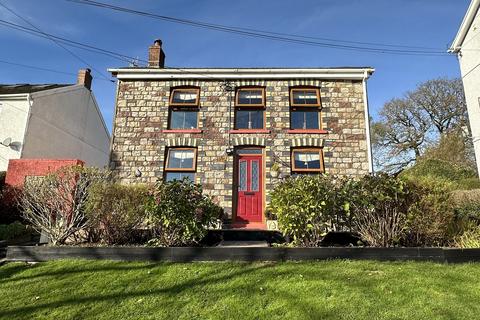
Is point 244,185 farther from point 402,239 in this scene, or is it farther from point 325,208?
point 402,239

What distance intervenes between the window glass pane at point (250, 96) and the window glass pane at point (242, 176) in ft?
7.71

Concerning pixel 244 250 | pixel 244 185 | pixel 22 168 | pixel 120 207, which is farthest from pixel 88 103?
pixel 244 250

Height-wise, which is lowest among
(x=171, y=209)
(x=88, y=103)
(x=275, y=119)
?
(x=171, y=209)

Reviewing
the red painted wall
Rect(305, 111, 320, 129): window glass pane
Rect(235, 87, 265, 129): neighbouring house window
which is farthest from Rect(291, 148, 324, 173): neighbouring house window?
the red painted wall

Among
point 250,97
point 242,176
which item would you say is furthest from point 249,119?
point 242,176

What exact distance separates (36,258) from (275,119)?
7.96m

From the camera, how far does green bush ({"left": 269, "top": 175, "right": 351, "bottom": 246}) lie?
18.9 feet

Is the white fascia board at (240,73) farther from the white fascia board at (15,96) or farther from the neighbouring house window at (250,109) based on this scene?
the white fascia board at (15,96)

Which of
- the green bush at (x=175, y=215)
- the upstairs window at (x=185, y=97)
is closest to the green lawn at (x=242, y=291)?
the green bush at (x=175, y=215)

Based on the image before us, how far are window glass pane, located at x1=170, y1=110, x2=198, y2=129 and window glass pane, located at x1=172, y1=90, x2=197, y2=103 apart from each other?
43cm

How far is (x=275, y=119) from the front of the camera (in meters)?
10.6

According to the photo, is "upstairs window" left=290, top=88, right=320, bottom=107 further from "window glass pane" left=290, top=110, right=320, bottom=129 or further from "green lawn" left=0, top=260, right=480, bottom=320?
"green lawn" left=0, top=260, right=480, bottom=320

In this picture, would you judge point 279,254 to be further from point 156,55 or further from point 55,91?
point 55,91

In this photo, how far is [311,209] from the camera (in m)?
5.78
